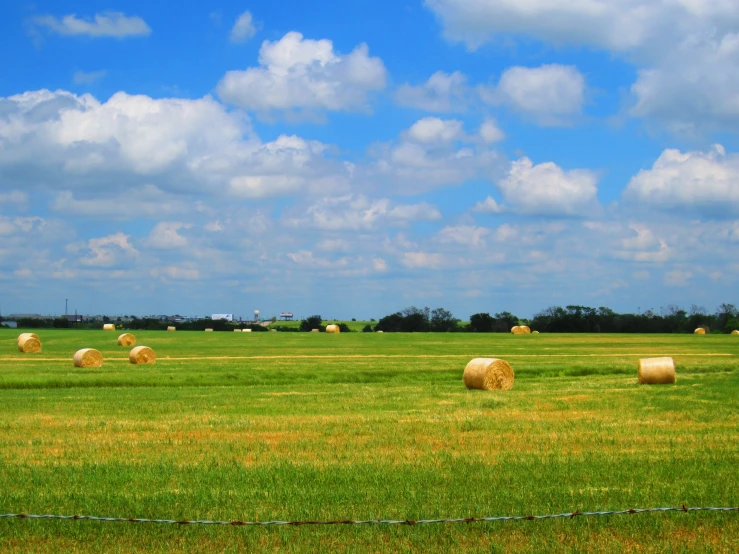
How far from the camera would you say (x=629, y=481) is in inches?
483

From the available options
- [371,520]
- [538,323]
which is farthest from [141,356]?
[538,323]

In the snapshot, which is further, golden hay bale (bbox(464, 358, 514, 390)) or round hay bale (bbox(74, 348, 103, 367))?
round hay bale (bbox(74, 348, 103, 367))

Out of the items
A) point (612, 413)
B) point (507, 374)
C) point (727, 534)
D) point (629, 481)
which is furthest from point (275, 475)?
point (507, 374)

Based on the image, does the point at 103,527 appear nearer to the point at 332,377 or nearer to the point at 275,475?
the point at 275,475

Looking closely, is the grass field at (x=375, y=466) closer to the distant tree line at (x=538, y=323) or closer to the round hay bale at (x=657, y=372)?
the round hay bale at (x=657, y=372)

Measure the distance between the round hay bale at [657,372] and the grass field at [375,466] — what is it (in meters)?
2.00

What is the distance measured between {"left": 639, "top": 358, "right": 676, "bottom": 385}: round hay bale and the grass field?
2.00 meters

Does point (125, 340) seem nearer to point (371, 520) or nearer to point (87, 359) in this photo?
point (87, 359)

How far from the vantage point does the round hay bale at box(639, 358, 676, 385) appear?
2886 cm

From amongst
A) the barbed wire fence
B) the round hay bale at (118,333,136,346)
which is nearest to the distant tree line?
the round hay bale at (118,333,136,346)

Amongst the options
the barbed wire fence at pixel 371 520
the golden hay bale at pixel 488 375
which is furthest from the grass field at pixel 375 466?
the golden hay bale at pixel 488 375

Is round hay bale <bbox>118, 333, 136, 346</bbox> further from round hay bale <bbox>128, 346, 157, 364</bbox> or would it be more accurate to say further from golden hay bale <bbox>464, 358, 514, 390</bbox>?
golden hay bale <bbox>464, 358, 514, 390</bbox>

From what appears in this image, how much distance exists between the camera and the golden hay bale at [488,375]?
27.8m

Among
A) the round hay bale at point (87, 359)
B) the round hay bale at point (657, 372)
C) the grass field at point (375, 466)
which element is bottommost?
the grass field at point (375, 466)
